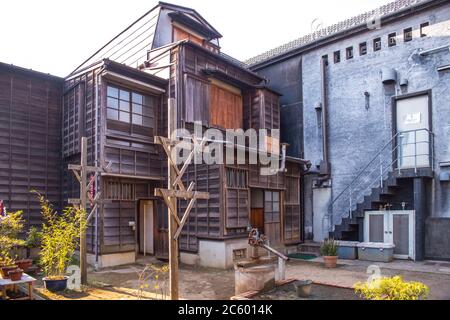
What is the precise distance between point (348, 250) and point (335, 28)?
10.0 metres

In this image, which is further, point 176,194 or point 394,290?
point 176,194

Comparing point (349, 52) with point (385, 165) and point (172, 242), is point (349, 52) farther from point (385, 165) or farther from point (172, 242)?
point (172, 242)

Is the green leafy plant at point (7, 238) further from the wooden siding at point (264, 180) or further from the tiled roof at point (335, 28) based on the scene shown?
the tiled roof at point (335, 28)

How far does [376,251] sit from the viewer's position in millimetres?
13180

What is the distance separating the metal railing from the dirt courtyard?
3.19 m

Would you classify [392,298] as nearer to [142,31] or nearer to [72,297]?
[72,297]

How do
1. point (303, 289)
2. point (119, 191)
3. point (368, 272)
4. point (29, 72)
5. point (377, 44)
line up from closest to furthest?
point (303, 289), point (368, 272), point (119, 191), point (29, 72), point (377, 44)

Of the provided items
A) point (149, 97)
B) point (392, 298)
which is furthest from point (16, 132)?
point (392, 298)

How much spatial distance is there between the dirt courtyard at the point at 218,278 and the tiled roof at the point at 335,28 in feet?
31.8

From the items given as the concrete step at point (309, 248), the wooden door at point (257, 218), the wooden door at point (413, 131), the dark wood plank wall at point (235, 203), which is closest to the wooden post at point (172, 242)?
the dark wood plank wall at point (235, 203)

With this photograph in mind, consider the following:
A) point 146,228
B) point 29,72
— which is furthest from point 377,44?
point 29,72

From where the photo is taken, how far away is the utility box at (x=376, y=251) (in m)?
13.0

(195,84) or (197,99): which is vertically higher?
(195,84)

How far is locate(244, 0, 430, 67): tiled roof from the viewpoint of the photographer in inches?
587
